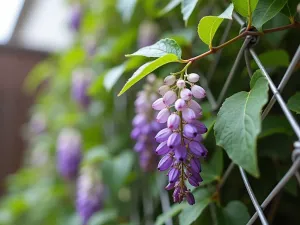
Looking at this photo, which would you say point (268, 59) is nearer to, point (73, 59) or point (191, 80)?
point (191, 80)

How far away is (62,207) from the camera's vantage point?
1407 millimetres

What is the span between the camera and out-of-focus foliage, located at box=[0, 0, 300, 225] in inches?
16.4

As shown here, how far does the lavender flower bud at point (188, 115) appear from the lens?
384 millimetres

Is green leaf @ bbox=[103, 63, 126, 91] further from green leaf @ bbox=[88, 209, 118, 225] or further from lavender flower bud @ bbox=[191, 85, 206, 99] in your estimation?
green leaf @ bbox=[88, 209, 118, 225]

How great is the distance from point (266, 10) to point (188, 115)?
15 centimetres

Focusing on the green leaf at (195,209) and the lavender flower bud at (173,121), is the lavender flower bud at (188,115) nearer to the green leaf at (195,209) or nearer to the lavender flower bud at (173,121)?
the lavender flower bud at (173,121)

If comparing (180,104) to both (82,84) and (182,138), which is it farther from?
(82,84)

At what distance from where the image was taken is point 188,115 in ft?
1.27

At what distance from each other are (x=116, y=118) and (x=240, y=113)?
81 cm

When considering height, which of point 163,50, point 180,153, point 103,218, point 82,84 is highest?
point 82,84

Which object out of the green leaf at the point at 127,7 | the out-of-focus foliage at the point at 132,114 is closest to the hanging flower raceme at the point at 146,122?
the out-of-focus foliage at the point at 132,114

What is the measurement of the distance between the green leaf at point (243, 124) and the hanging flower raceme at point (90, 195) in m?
0.61

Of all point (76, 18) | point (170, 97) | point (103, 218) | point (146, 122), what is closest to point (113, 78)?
point (146, 122)

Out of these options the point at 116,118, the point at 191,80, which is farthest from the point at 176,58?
the point at 116,118
